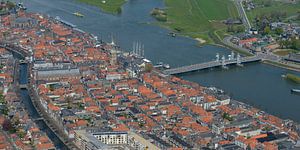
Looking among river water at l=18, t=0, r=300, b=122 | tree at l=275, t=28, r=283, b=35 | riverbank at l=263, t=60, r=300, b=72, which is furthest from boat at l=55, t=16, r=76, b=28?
tree at l=275, t=28, r=283, b=35

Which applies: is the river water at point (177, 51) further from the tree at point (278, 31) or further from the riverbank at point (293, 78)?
the tree at point (278, 31)

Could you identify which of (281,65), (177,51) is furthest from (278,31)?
(177,51)

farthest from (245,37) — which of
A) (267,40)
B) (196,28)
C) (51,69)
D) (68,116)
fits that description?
(68,116)

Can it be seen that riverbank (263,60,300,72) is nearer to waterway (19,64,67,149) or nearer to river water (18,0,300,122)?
river water (18,0,300,122)

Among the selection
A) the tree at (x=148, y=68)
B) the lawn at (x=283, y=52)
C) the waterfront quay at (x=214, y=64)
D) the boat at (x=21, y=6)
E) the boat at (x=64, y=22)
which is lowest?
the waterfront quay at (x=214, y=64)

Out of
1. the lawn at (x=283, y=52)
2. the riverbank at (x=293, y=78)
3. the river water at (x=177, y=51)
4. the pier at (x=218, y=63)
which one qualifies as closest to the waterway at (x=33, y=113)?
the pier at (x=218, y=63)

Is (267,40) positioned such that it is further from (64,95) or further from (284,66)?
(64,95)

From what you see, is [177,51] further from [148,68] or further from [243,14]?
[243,14]
